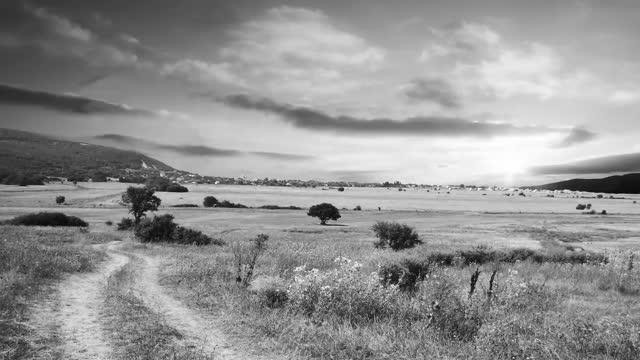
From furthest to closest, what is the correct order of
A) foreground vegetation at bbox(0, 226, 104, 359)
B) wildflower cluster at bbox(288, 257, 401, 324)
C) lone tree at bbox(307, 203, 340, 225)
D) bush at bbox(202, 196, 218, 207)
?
bush at bbox(202, 196, 218, 207), lone tree at bbox(307, 203, 340, 225), wildflower cluster at bbox(288, 257, 401, 324), foreground vegetation at bbox(0, 226, 104, 359)

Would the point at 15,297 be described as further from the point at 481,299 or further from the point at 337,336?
the point at 481,299

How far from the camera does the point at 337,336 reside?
907cm

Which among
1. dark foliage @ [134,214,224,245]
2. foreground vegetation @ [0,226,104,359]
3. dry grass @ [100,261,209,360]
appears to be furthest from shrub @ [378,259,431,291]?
dark foliage @ [134,214,224,245]

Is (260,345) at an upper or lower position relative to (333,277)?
lower

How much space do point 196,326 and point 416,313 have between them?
5.69 m

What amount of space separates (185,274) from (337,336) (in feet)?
34.7

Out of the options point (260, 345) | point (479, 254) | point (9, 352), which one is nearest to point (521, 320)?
point (260, 345)

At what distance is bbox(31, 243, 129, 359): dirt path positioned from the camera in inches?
327

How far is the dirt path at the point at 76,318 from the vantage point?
831 cm

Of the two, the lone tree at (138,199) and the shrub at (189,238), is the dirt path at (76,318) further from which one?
the lone tree at (138,199)

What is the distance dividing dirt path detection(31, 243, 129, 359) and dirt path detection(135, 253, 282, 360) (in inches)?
64.5

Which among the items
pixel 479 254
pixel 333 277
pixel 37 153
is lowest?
pixel 479 254

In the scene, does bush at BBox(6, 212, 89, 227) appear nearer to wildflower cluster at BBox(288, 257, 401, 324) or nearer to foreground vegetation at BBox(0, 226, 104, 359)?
foreground vegetation at BBox(0, 226, 104, 359)

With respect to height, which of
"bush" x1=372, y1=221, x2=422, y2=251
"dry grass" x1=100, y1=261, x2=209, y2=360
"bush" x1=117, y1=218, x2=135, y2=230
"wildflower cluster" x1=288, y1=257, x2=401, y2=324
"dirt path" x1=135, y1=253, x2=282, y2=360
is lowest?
"bush" x1=117, y1=218, x2=135, y2=230
